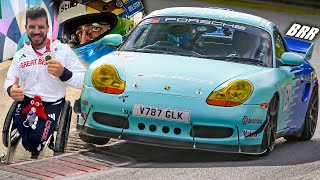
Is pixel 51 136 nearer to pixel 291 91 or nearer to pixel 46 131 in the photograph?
pixel 46 131

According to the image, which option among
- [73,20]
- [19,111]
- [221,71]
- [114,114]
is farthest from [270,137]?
[73,20]

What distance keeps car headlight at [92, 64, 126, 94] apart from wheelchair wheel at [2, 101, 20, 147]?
0.83 m

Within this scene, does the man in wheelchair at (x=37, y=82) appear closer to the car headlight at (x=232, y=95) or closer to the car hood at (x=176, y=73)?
the car hood at (x=176, y=73)

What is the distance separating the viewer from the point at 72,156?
9.46m

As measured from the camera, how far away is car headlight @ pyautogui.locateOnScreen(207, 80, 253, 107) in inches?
373

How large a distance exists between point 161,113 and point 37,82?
42.6 inches

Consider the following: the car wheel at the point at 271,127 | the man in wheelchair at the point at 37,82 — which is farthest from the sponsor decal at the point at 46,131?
the car wheel at the point at 271,127

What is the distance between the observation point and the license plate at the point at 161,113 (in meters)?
9.40

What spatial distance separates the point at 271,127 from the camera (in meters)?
10.1

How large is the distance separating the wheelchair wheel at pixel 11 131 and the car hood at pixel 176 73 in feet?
3.35

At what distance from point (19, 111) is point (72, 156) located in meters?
0.60

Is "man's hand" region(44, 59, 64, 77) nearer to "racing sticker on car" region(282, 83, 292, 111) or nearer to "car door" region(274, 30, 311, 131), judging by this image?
"car door" region(274, 30, 311, 131)

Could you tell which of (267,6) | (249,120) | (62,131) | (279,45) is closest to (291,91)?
(279,45)

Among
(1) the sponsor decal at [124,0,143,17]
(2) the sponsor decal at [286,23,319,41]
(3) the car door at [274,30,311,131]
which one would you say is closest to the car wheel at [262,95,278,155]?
(3) the car door at [274,30,311,131]
